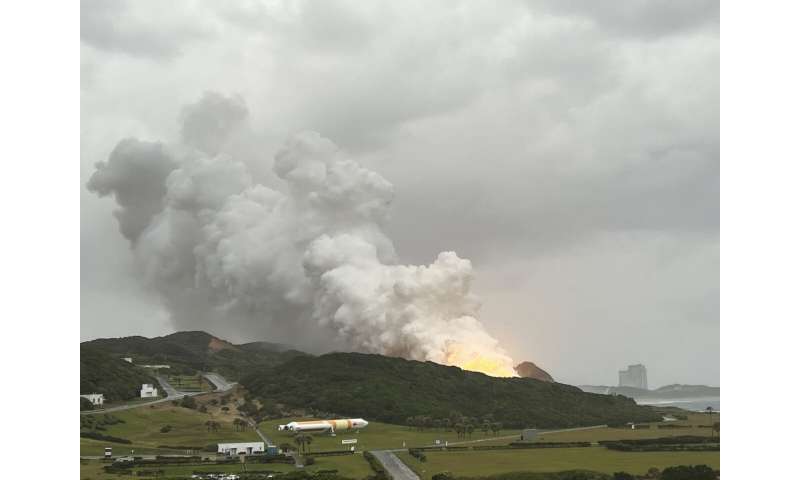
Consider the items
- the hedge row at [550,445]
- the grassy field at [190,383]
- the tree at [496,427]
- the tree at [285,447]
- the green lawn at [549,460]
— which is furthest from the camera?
the grassy field at [190,383]

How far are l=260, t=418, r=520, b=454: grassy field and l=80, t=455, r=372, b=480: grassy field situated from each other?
9.11 metres

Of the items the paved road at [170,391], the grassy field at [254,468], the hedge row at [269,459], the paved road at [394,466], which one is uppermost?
the paved road at [170,391]

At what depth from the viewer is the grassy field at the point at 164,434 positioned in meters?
114

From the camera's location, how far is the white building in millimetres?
110375

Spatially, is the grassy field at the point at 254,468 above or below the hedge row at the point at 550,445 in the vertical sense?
above

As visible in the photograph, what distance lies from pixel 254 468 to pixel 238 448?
11.3 m

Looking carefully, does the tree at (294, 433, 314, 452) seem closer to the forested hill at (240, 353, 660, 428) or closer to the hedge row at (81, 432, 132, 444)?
the forested hill at (240, 353, 660, 428)

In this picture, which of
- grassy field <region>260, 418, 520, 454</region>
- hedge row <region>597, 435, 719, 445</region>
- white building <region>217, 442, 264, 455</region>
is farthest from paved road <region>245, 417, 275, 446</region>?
hedge row <region>597, 435, 719, 445</region>

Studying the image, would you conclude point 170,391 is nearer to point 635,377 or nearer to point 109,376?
point 109,376

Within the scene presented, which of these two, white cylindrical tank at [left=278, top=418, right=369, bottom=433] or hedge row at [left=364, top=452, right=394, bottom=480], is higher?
white cylindrical tank at [left=278, top=418, right=369, bottom=433]

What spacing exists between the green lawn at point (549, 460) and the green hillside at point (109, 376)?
56.1m

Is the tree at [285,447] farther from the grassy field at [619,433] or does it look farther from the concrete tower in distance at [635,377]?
the concrete tower in distance at [635,377]

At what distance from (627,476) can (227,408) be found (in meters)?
63.4

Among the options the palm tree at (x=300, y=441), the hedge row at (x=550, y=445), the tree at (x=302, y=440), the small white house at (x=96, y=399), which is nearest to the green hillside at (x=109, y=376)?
the small white house at (x=96, y=399)
